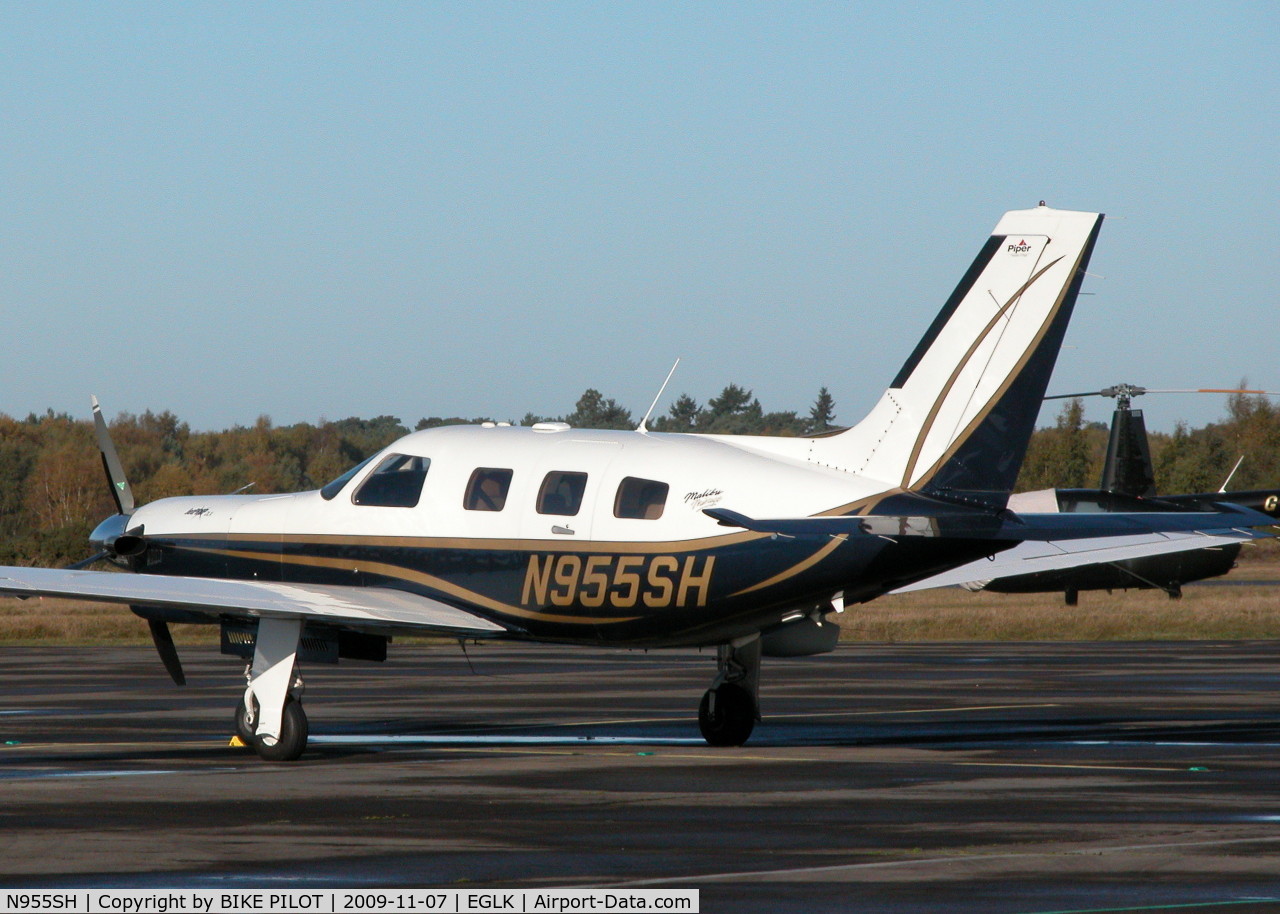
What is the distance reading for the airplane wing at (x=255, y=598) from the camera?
16.4 meters

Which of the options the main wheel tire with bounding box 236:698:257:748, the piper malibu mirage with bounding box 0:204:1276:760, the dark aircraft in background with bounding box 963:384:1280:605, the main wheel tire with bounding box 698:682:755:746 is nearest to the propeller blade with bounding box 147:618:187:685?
the piper malibu mirage with bounding box 0:204:1276:760

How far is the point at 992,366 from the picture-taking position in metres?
16.2

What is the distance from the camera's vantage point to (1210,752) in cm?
1722

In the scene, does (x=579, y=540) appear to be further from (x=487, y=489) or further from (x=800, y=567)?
(x=800, y=567)

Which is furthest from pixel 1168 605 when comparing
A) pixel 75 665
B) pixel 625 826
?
pixel 625 826

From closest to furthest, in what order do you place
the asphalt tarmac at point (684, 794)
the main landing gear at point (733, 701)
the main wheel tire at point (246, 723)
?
the asphalt tarmac at point (684, 794) < the main wheel tire at point (246, 723) < the main landing gear at point (733, 701)

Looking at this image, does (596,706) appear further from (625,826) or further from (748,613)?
(625,826)

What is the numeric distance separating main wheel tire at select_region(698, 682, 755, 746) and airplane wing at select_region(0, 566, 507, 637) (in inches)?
86.6

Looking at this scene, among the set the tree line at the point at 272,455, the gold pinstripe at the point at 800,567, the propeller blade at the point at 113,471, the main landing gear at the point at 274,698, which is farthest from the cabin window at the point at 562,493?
the tree line at the point at 272,455

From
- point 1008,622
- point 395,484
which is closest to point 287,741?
point 395,484

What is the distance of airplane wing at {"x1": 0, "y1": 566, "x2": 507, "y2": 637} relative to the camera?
1638cm

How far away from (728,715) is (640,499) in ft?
8.66
